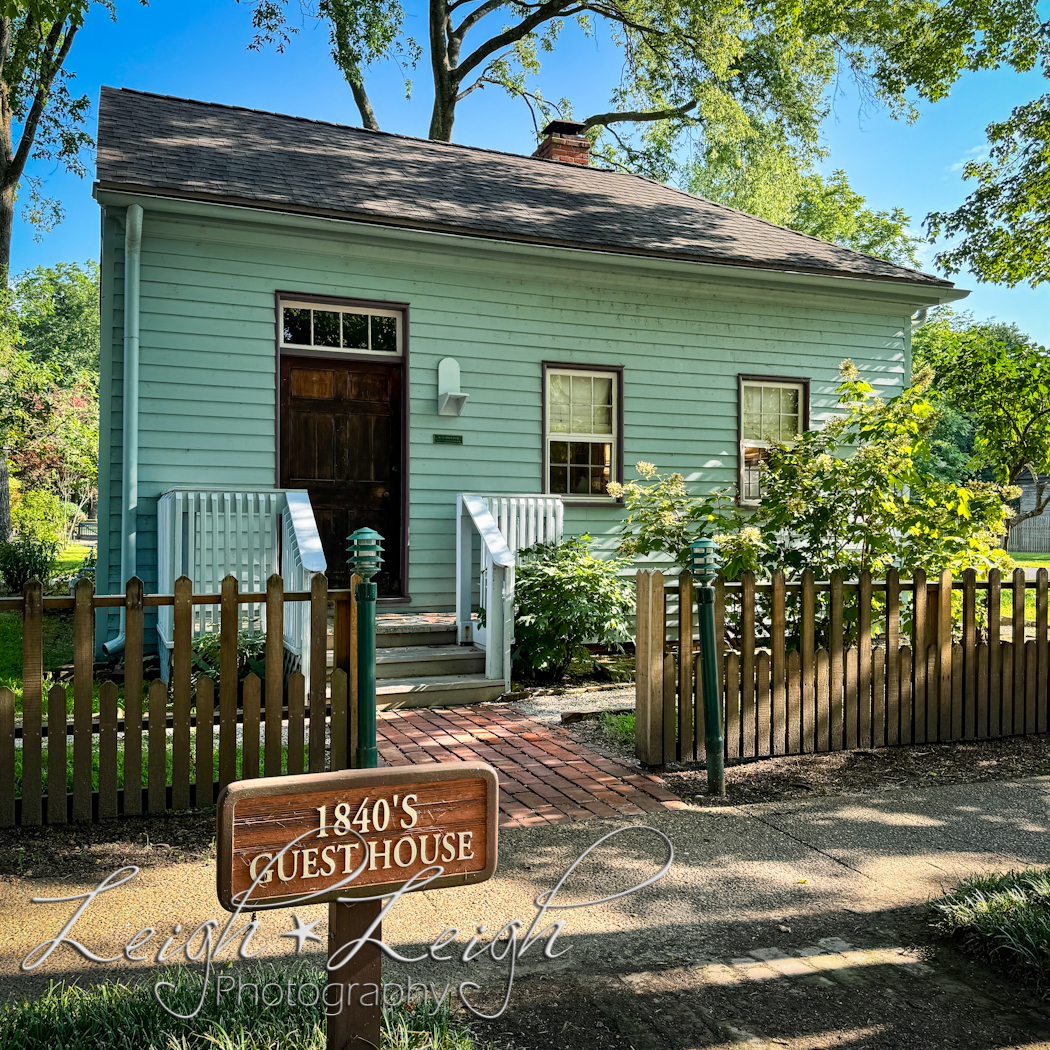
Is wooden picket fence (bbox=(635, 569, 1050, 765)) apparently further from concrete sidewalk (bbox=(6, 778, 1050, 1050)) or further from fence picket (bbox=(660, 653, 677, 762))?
concrete sidewalk (bbox=(6, 778, 1050, 1050))

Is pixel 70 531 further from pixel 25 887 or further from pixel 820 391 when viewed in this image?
pixel 25 887

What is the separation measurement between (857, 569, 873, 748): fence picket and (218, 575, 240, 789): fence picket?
3.83 metres

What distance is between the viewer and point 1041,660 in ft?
21.0

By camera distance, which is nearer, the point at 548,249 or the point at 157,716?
the point at 157,716

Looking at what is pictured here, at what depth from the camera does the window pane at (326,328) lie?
9.24 meters

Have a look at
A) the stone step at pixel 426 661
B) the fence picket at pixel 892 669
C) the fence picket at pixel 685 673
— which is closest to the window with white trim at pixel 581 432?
the stone step at pixel 426 661

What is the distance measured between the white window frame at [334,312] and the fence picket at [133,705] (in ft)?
17.0

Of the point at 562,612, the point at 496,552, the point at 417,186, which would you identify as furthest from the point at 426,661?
the point at 417,186

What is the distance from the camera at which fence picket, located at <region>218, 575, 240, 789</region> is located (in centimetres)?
420

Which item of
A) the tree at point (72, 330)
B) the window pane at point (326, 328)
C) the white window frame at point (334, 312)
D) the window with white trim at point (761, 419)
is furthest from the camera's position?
the tree at point (72, 330)

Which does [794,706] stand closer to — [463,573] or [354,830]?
[463,573]

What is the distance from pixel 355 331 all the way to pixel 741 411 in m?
4.71

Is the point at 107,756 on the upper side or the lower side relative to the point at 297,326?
lower

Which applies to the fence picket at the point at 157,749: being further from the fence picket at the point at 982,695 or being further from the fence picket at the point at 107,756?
the fence picket at the point at 982,695
